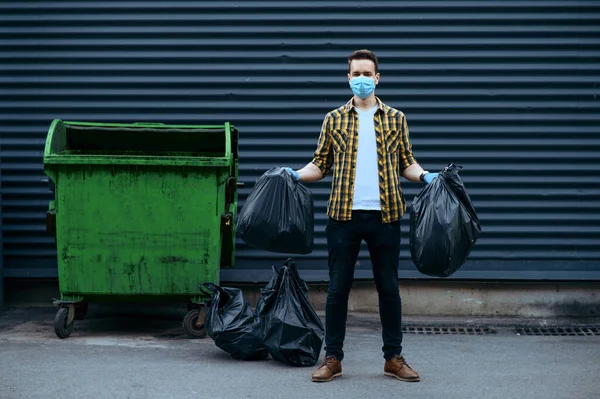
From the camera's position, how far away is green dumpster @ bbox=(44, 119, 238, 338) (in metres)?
6.77

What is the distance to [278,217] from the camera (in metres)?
5.55

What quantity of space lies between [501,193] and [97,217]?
3.16m


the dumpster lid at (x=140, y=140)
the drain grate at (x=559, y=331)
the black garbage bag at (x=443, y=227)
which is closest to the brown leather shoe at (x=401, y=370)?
the black garbage bag at (x=443, y=227)

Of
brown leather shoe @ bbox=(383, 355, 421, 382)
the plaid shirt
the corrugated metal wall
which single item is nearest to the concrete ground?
brown leather shoe @ bbox=(383, 355, 421, 382)

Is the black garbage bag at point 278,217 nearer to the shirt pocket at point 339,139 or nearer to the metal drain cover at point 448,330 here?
the shirt pocket at point 339,139

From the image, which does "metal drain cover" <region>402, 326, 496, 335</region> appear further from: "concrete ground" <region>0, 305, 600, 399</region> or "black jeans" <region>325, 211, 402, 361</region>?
"black jeans" <region>325, 211, 402, 361</region>

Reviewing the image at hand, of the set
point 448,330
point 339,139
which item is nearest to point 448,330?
point 448,330

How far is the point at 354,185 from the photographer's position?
541 centimetres

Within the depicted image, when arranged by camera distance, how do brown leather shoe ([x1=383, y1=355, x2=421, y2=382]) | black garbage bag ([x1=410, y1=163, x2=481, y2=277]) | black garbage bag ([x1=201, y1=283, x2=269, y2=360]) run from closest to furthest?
1. black garbage bag ([x1=410, y1=163, x2=481, y2=277])
2. brown leather shoe ([x1=383, y1=355, x2=421, y2=382])
3. black garbage bag ([x1=201, y1=283, x2=269, y2=360])

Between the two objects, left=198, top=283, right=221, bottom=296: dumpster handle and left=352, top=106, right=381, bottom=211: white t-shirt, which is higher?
left=352, top=106, right=381, bottom=211: white t-shirt

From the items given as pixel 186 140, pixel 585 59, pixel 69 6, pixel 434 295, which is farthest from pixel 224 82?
pixel 585 59

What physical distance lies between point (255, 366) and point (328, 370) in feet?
2.10

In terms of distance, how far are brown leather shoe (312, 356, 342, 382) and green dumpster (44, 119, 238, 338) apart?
1.56 m

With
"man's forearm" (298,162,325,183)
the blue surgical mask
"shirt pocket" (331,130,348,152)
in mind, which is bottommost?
"man's forearm" (298,162,325,183)
